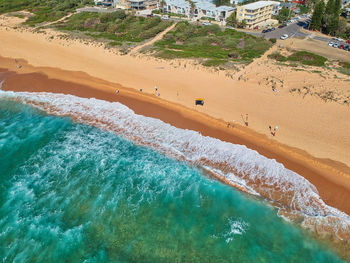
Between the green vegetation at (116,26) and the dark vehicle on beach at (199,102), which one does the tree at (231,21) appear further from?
the dark vehicle on beach at (199,102)

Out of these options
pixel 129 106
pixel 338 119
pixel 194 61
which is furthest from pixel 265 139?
pixel 194 61

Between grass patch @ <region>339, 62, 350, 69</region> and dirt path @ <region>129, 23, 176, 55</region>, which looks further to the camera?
dirt path @ <region>129, 23, 176, 55</region>

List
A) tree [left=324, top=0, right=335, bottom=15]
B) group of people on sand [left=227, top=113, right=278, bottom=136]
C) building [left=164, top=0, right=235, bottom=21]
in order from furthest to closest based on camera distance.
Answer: building [left=164, top=0, right=235, bottom=21] → tree [left=324, top=0, right=335, bottom=15] → group of people on sand [left=227, top=113, right=278, bottom=136]

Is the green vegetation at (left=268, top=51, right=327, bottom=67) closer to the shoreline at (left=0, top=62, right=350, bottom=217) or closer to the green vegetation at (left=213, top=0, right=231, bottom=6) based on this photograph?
the shoreline at (left=0, top=62, right=350, bottom=217)

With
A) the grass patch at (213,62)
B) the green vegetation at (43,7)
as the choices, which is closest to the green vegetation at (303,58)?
the grass patch at (213,62)

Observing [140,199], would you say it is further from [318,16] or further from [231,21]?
[318,16]

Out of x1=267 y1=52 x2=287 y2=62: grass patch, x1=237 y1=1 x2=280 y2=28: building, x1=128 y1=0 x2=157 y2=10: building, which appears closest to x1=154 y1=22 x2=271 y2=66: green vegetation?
x1=267 y1=52 x2=287 y2=62: grass patch
